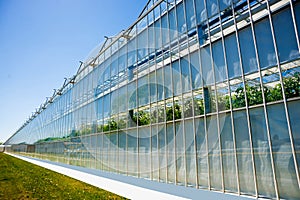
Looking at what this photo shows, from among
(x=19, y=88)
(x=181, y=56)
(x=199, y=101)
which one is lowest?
(x=199, y=101)

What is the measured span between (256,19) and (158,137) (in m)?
6.36

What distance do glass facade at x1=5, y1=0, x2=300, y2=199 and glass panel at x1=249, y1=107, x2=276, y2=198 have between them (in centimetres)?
3

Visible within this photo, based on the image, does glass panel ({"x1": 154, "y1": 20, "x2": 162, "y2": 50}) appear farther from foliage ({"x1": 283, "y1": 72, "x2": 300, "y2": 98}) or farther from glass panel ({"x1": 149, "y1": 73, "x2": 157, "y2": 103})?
foliage ({"x1": 283, "y1": 72, "x2": 300, "y2": 98})

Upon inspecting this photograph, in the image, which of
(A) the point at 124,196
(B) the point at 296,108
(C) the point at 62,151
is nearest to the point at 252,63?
(B) the point at 296,108

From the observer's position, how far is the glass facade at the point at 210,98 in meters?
6.50

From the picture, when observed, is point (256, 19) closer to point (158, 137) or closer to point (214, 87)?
point (214, 87)

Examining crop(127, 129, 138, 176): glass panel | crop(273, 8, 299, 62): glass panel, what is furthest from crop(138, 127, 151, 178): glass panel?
crop(273, 8, 299, 62): glass panel

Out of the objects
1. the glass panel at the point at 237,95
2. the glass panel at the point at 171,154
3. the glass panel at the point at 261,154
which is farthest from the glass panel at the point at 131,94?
the glass panel at the point at 261,154

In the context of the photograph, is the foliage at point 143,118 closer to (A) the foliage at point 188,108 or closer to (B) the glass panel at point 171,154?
(B) the glass panel at point 171,154

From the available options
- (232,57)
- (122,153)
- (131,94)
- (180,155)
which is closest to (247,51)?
(232,57)

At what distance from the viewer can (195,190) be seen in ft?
27.6

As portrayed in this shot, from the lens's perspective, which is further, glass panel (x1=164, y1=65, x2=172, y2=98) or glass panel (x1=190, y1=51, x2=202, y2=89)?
glass panel (x1=164, y1=65, x2=172, y2=98)

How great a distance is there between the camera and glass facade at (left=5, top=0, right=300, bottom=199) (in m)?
6.50

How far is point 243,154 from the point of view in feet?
23.7
